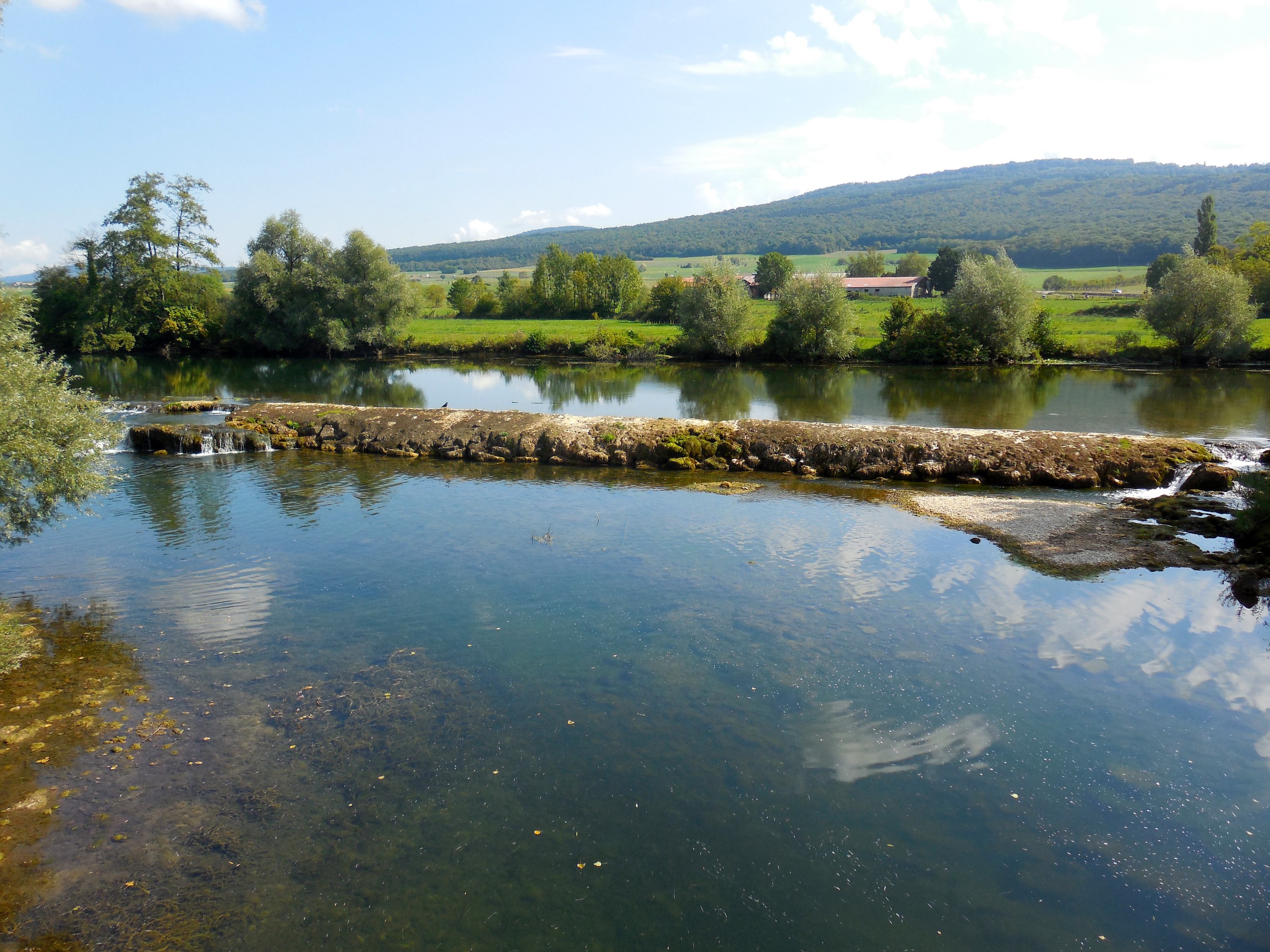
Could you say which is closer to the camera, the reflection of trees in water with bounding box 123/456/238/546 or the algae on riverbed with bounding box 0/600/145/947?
the algae on riverbed with bounding box 0/600/145/947

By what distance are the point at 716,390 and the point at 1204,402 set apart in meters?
25.9

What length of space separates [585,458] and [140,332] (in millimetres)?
61865

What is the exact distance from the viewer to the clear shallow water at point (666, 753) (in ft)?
25.9

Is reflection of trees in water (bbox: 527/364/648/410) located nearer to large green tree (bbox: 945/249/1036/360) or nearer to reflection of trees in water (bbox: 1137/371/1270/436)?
large green tree (bbox: 945/249/1036/360)

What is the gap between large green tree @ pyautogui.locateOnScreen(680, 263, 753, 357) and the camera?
62.4m

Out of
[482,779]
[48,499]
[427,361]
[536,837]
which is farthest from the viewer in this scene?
[427,361]

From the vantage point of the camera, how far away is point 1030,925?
7.68 meters

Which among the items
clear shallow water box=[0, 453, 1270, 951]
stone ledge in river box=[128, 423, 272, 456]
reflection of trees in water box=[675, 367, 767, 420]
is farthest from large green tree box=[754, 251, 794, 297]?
clear shallow water box=[0, 453, 1270, 951]

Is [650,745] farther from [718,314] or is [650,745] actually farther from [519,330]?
[519,330]

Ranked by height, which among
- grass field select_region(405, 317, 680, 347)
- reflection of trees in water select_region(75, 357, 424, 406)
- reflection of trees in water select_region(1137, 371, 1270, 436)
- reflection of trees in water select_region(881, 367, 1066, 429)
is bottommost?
reflection of trees in water select_region(1137, 371, 1270, 436)

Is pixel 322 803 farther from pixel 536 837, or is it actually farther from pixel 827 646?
pixel 827 646

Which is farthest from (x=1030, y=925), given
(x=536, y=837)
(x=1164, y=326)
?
(x=1164, y=326)

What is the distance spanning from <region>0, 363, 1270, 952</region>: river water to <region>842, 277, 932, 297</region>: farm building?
338ft

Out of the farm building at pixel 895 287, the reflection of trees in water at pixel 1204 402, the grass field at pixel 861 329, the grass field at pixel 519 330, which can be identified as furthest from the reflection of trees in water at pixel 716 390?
the farm building at pixel 895 287
